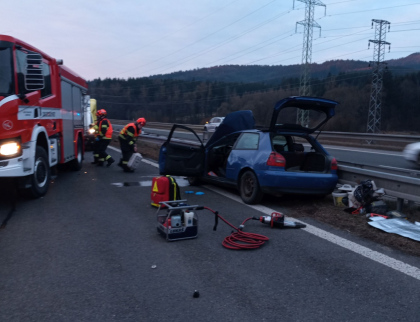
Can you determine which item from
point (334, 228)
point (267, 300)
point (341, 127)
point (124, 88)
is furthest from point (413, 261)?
point (124, 88)

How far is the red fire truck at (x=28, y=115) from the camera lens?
273 inches

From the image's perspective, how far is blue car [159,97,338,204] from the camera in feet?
23.7

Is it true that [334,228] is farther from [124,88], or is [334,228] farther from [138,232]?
[124,88]

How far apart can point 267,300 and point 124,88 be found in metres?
85.9

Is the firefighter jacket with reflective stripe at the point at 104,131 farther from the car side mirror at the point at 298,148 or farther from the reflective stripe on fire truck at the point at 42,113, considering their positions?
the car side mirror at the point at 298,148

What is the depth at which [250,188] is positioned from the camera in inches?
301

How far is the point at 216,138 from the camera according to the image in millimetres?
9648

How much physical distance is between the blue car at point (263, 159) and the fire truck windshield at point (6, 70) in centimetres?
316

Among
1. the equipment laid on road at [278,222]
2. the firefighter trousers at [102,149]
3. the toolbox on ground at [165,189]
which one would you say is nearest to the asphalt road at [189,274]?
the equipment laid on road at [278,222]

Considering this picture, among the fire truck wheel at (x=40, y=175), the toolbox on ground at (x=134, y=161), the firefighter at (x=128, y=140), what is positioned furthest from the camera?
the firefighter at (x=128, y=140)

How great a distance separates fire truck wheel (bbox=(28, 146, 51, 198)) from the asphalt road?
1.25 meters

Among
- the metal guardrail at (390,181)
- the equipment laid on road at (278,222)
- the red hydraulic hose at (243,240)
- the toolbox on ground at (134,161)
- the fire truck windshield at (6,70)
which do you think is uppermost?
the fire truck windshield at (6,70)

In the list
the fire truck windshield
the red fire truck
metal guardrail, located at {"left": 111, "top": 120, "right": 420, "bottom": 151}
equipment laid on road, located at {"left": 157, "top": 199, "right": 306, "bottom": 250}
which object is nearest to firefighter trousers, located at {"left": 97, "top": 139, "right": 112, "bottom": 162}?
the red fire truck

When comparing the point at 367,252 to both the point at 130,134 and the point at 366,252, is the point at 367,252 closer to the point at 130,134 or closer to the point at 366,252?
the point at 366,252
